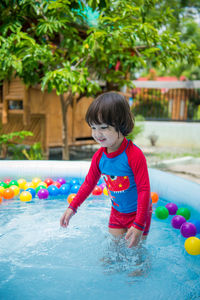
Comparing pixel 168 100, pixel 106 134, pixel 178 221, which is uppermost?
pixel 106 134

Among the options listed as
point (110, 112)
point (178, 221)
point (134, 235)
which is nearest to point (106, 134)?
point (110, 112)

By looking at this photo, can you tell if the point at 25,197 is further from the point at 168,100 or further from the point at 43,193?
the point at 168,100

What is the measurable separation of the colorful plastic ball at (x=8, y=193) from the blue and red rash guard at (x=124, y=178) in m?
1.67

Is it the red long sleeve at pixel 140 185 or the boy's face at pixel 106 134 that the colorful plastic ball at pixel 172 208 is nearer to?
the red long sleeve at pixel 140 185

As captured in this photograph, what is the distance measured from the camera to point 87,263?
212 centimetres

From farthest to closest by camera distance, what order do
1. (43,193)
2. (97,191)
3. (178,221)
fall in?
1. (97,191)
2. (43,193)
3. (178,221)

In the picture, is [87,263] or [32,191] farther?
[32,191]

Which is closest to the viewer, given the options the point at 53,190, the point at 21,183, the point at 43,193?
the point at 43,193

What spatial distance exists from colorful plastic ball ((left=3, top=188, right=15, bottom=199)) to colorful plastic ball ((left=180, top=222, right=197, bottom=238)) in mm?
2047

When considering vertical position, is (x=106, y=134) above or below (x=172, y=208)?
above

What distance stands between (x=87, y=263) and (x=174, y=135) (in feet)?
33.5

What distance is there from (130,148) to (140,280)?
86 cm

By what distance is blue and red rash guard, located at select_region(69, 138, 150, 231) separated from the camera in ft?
6.41

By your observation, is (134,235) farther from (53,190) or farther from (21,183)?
(21,183)
